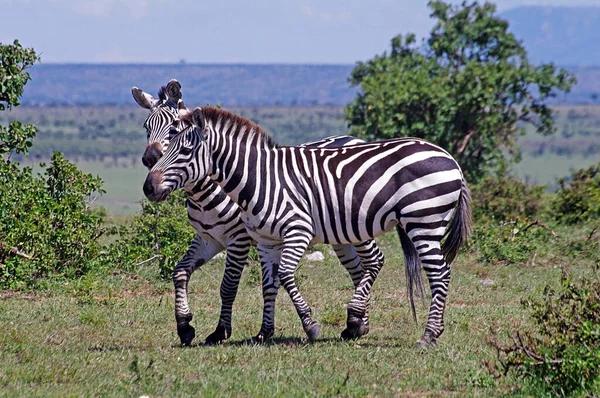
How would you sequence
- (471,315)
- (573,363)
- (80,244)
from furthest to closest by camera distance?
(80,244) → (471,315) → (573,363)

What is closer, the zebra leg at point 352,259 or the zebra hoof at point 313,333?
Answer: the zebra hoof at point 313,333

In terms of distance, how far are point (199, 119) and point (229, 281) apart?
5.55ft

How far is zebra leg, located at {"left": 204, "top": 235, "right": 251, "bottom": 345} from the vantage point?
9461 mm

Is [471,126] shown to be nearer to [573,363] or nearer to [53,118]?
[573,363]

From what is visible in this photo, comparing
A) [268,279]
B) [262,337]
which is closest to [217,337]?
[262,337]

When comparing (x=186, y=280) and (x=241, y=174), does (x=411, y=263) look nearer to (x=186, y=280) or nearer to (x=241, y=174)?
(x=241, y=174)

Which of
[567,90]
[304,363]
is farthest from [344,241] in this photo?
[567,90]

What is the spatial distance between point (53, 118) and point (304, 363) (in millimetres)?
141200

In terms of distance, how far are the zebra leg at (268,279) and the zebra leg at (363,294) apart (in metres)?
0.77

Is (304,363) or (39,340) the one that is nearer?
(304,363)

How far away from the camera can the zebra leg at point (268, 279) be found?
9.32m

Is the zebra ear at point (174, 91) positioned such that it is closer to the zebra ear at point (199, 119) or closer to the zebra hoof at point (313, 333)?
the zebra ear at point (199, 119)

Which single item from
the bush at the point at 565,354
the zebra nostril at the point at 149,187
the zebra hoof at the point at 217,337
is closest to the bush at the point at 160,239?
the zebra hoof at the point at 217,337

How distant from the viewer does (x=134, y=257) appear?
13.4m
